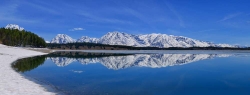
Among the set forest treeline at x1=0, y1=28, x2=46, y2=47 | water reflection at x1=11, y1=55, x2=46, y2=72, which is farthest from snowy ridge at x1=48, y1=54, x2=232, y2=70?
forest treeline at x1=0, y1=28, x2=46, y2=47

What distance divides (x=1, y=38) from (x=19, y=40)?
10.6 metres

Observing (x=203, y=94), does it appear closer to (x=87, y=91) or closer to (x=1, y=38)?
(x=87, y=91)

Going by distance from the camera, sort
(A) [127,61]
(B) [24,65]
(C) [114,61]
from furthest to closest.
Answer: (A) [127,61] → (C) [114,61] → (B) [24,65]

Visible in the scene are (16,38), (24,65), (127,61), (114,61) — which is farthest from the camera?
(16,38)

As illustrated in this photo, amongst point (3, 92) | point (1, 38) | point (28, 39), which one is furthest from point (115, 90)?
point (28, 39)

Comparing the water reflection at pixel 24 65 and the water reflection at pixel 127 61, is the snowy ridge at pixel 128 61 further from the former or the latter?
the water reflection at pixel 24 65

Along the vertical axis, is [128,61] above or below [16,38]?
below

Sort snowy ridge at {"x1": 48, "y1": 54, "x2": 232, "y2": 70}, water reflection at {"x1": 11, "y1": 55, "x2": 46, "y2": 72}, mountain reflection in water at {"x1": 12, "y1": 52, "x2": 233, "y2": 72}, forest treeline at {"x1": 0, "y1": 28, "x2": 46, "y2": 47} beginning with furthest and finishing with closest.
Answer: forest treeline at {"x1": 0, "y1": 28, "x2": 46, "y2": 47}
snowy ridge at {"x1": 48, "y1": 54, "x2": 232, "y2": 70}
mountain reflection in water at {"x1": 12, "y1": 52, "x2": 233, "y2": 72}
water reflection at {"x1": 11, "y1": 55, "x2": 46, "y2": 72}

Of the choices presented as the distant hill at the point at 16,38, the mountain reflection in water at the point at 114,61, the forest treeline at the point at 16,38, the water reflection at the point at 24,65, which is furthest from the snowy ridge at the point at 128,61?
the distant hill at the point at 16,38

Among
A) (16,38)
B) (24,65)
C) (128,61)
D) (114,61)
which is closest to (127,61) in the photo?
(128,61)

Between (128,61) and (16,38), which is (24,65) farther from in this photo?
(16,38)

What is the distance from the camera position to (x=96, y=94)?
47.1 feet

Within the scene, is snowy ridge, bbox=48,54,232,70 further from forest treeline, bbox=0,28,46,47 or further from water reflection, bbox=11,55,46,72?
forest treeline, bbox=0,28,46,47

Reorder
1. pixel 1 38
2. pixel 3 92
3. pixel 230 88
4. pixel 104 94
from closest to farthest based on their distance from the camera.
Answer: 1. pixel 3 92
2. pixel 104 94
3. pixel 230 88
4. pixel 1 38
